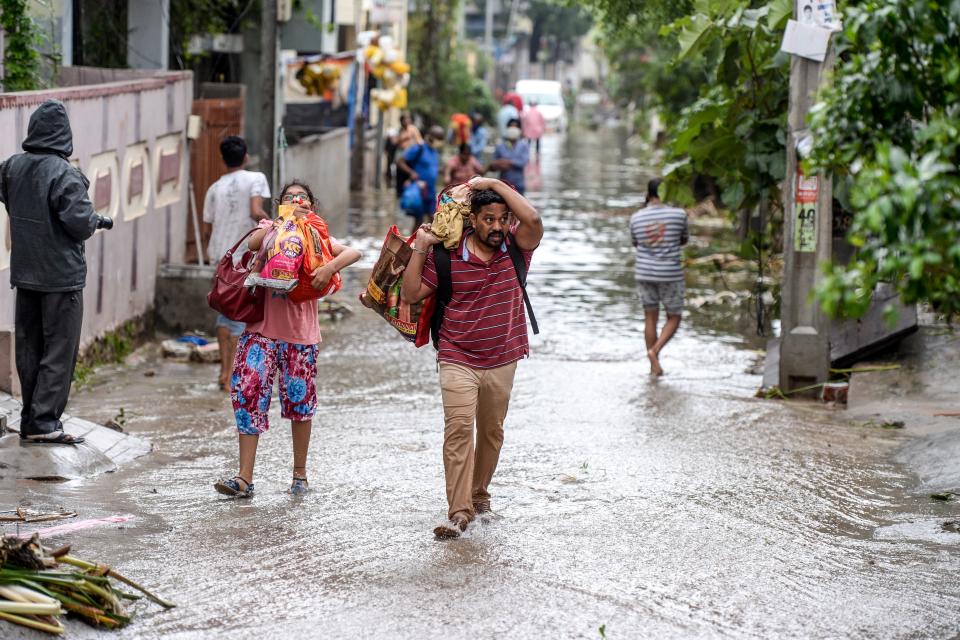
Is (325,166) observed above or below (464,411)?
above

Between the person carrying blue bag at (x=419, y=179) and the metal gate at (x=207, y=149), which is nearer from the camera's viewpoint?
the metal gate at (x=207, y=149)

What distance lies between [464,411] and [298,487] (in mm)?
1335

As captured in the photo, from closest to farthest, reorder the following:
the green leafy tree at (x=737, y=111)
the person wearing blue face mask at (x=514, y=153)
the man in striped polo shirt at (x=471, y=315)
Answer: the man in striped polo shirt at (x=471, y=315) → the green leafy tree at (x=737, y=111) → the person wearing blue face mask at (x=514, y=153)

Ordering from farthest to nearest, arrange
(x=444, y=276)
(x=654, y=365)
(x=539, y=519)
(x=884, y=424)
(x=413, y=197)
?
(x=413, y=197) < (x=654, y=365) < (x=884, y=424) < (x=539, y=519) < (x=444, y=276)

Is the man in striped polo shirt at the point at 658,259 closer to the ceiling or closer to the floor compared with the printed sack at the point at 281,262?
closer to the floor

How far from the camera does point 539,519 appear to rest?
7.16 metres

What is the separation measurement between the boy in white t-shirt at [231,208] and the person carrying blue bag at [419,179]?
869cm


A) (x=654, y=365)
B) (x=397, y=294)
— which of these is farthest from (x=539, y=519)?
(x=654, y=365)

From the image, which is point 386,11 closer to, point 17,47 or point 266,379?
point 17,47

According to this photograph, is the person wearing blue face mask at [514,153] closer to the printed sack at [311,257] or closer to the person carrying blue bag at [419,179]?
the person carrying blue bag at [419,179]

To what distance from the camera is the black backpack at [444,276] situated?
676 centimetres

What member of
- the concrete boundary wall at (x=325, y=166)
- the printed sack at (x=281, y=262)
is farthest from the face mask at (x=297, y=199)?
the concrete boundary wall at (x=325, y=166)

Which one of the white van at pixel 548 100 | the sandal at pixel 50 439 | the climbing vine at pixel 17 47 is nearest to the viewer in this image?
the sandal at pixel 50 439

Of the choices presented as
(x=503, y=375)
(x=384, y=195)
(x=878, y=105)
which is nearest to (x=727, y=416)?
(x=503, y=375)
